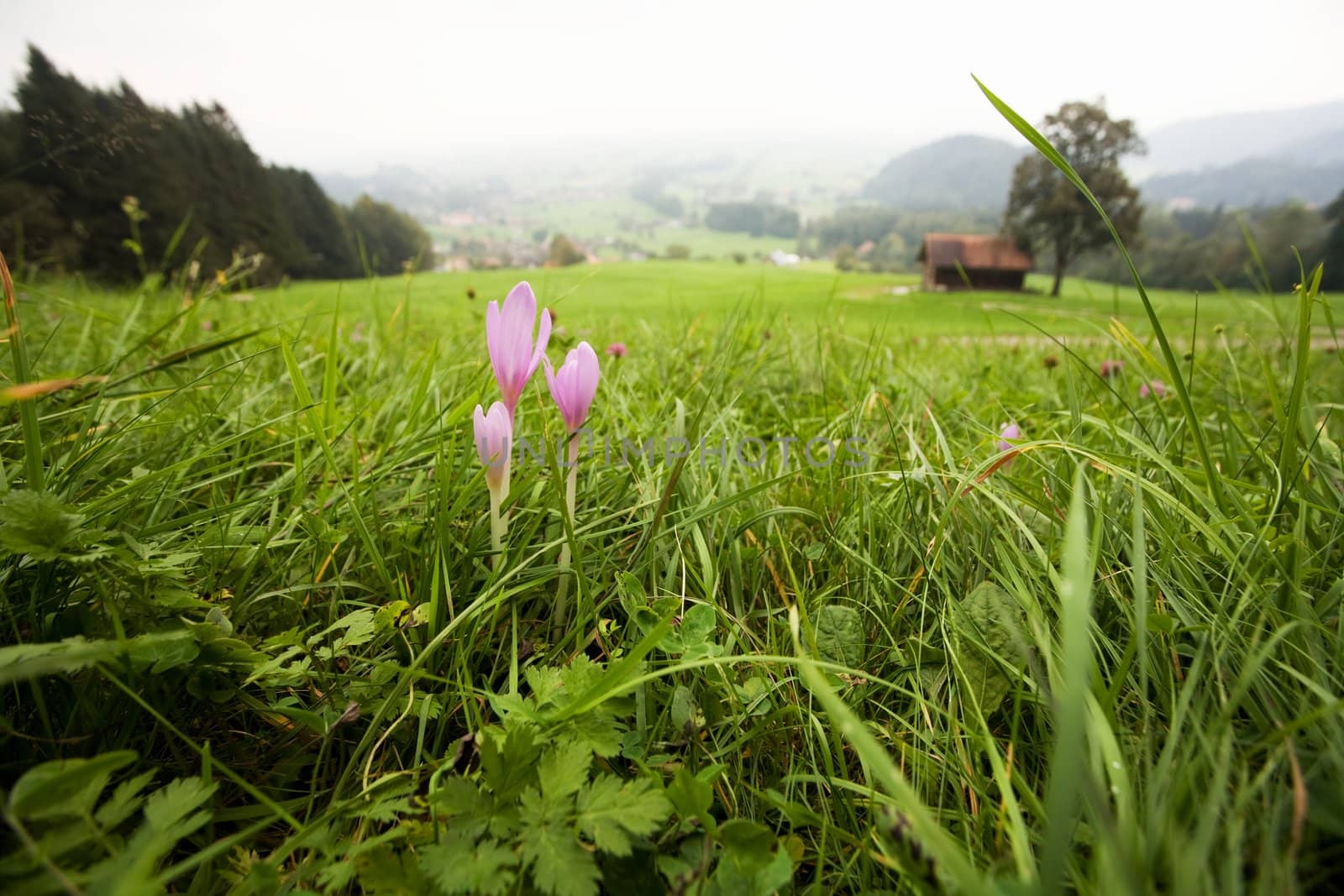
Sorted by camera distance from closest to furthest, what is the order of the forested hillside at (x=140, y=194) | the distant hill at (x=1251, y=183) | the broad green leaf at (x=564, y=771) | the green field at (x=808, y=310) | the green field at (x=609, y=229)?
the broad green leaf at (x=564, y=771), the forested hillside at (x=140, y=194), the green field at (x=808, y=310), the green field at (x=609, y=229), the distant hill at (x=1251, y=183)

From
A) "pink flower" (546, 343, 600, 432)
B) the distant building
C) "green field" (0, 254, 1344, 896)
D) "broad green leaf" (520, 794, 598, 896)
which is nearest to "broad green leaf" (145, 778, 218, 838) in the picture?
"green field" (0, 254, 1344, 896)

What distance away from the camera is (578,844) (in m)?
0.64

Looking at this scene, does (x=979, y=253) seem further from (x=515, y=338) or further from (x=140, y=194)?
(x=515, y=338)

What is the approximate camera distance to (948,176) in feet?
443

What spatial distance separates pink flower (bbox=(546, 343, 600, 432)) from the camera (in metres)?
0.99

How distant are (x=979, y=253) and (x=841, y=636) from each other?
1444 inches

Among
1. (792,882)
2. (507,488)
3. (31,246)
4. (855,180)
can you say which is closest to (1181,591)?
(792,882)

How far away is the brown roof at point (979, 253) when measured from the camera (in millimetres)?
30281

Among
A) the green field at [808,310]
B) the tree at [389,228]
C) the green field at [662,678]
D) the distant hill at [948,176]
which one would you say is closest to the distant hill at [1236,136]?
the distant hill at [948,176]

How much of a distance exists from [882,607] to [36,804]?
3.68ft

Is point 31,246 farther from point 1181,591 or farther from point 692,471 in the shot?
point 1181,591

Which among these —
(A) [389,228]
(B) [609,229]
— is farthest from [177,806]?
(B) [609,229]

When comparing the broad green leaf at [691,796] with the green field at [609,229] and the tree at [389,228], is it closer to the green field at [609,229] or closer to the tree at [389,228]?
the tree at [389,228]

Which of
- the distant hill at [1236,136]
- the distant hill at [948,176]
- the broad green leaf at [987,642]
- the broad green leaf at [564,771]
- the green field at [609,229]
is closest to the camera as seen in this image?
the broad green leaf at [564,771]
